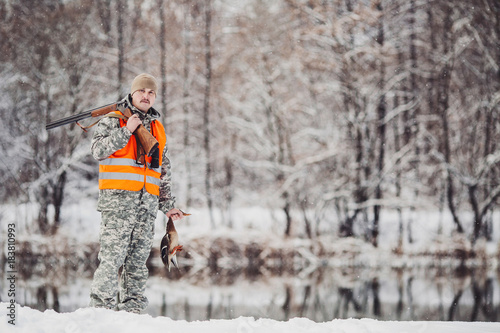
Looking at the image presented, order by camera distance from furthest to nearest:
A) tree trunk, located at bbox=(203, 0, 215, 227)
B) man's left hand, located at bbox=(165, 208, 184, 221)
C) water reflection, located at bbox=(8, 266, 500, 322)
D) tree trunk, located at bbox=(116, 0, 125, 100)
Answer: tree trunk, located at bbox=(203, 0, 215, 227)
tree trunk, located at bbox=(116, 0, 125, 100)
water reflection, located at bbox=(8, 266, 500, 322)
man's left hand, located at bbox=(165, 208, 184, 221)

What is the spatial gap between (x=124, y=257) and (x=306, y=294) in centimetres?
507

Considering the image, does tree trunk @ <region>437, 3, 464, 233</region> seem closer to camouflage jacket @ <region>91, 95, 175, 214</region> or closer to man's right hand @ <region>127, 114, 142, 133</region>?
camouflage jacket @ <region>91, 95, 175, 214</region>

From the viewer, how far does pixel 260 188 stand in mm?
16047

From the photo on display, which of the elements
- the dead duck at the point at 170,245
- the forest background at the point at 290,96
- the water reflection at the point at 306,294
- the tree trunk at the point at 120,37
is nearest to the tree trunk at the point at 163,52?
the forest background at the point at 290,96

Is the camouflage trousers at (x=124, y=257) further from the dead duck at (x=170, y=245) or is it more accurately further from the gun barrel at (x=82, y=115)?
the gun barrel at (x=82, y=115)

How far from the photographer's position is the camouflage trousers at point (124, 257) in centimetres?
357

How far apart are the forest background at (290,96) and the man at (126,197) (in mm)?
9425

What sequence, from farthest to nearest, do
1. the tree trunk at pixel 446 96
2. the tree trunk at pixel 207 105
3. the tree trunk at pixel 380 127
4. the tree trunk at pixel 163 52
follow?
the tree trunk at pixel 163 52, the tree trunk at pixel 207 105, the tree trunk at pixel 446 96, the tree trunk at pixel 380 127

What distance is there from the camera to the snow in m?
2.98

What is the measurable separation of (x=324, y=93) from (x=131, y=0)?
604 cm

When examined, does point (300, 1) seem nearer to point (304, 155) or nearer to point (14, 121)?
point (304, 155)

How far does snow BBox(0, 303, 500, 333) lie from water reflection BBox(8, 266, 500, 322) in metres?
2.88

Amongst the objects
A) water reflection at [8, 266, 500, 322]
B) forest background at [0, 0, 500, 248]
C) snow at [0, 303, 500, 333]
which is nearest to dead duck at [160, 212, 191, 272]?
snow at [0, 303, 500, 333]

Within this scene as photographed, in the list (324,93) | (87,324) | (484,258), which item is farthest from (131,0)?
(87,324)
